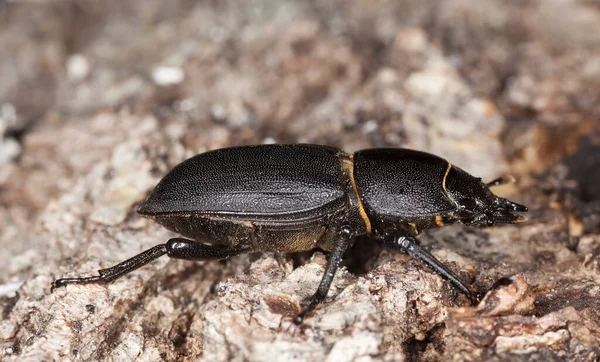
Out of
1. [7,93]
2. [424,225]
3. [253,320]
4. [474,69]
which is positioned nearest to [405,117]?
[474,69]

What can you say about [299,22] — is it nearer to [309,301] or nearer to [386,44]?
[386,44]

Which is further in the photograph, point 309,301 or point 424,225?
point 424,225

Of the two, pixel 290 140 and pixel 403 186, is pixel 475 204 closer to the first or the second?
pixel 403 186

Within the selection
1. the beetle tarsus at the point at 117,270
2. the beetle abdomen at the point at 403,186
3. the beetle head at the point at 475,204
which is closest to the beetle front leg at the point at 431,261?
the beetle abdomen at the point at 403,186

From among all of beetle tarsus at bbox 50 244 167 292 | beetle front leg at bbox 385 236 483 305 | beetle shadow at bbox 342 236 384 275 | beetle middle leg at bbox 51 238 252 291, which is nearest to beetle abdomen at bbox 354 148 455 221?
beetle front leg at bbox 385 236 483 305

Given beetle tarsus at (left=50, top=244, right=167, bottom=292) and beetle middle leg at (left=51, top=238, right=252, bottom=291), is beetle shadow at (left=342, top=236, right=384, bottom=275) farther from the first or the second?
beetle tarsus at (left=50, top=244, right=167, bottom=292)

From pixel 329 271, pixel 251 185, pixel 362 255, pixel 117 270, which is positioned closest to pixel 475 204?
pixel 362 255
